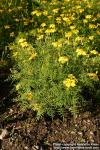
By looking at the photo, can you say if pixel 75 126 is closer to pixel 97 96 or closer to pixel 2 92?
pixel 97 96

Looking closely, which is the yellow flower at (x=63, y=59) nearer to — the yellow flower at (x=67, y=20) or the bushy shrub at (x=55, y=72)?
the bushy shrub at (x=55, y=72)

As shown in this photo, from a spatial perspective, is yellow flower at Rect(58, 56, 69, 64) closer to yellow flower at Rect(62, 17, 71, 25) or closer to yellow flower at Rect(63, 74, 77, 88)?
yellow flower at Rect(63, 74, 77, 88)

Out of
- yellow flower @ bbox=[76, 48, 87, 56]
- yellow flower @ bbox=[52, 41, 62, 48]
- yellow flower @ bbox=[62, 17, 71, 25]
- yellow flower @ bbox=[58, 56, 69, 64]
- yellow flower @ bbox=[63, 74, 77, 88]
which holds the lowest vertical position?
yellow flower @ bbox=[63, 74, 77, 88]

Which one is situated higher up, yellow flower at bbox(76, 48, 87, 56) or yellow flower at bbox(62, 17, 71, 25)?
yellow flower at bbox(62, 17, 71, 25)

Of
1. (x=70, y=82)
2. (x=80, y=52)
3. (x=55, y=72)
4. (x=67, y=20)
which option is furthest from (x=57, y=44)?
(x=67, y=20)

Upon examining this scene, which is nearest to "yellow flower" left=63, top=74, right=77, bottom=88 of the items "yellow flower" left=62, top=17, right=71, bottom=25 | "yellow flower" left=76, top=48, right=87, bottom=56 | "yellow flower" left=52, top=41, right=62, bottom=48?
"yellow flower" left=76, top=48, right=87, bottom=56

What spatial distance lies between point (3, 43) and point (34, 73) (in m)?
1.52

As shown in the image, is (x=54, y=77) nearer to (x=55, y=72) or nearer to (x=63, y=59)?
(x=55, y=72)

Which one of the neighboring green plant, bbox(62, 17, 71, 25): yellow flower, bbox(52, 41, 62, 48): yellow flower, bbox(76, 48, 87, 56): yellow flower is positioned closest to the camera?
the neighboring green plant

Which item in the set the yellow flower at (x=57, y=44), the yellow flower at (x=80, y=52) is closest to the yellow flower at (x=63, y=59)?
the yellow flower at (x=80, y=52)

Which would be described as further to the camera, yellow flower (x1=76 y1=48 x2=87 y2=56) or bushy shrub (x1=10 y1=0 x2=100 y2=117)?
yellow flower (x1=76 y1=48 x2=87 y2=56)

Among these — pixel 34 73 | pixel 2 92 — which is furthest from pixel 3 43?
pixel 34 73

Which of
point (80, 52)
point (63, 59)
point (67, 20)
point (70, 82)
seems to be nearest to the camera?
point (70, 82)

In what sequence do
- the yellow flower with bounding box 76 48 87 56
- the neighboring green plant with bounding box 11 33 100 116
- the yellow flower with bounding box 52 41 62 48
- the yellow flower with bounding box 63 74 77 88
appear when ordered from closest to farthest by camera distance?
the yellow flower with bounding box 63 74 77 88, the neighboring green plant with bounding box 11 33 100 116, the yellow flower with bounding box 76 48 87 56, the yellow flower with bounding box 52 41 62 48
